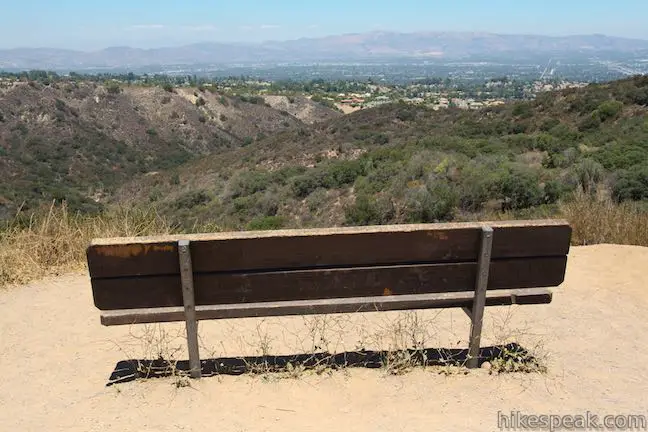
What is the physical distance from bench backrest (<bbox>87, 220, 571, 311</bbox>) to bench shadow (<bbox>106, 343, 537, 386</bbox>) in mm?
606

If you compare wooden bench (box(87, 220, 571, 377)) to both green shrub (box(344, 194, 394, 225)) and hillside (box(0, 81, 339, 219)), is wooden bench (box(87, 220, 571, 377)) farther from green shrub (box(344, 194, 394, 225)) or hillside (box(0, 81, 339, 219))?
hillside (box(0, 81, 339, 219))

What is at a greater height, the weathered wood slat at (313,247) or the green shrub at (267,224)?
the weathered wood slat at (313,247)

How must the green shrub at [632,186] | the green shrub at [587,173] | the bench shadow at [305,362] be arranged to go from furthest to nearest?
the green shrub at [587,173] → the green shrub at [632,186] → the bench shadow at [305,362]

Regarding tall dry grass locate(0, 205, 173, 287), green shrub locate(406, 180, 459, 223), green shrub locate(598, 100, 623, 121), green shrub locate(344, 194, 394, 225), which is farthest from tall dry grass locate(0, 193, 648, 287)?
green shrub locate(598, 100, 623, 121)

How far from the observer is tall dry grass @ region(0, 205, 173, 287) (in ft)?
17.6

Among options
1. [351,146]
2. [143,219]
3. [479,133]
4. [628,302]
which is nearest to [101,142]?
[351,146]

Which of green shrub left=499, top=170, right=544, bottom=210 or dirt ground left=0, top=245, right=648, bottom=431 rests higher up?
dirt ground left=0, top=245, right=648, bottom=431

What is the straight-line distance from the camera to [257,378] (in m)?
3.18

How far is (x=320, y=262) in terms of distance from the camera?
2.79 meters

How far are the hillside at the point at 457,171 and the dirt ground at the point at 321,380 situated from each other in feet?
12.4

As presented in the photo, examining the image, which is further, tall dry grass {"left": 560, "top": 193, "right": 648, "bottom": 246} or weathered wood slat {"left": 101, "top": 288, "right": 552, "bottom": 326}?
tall dry grass {"left": 560, "top": 193, "right": 648, "bottom": 246}

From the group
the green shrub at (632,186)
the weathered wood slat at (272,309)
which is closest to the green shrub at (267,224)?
the green shrub at (632,186)

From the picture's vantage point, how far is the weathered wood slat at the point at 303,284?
2766 mm

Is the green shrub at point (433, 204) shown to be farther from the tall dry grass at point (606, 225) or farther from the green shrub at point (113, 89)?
the green shrub at point (113, 89)
